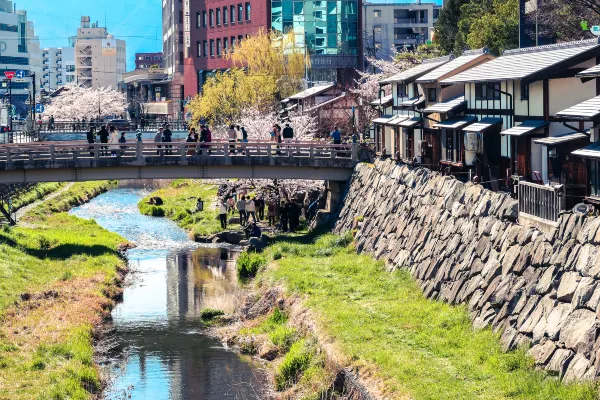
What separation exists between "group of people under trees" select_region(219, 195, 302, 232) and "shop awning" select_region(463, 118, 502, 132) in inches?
581

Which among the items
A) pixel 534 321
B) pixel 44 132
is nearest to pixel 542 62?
pixel 534 321

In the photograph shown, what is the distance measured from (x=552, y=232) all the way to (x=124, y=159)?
2625 cm

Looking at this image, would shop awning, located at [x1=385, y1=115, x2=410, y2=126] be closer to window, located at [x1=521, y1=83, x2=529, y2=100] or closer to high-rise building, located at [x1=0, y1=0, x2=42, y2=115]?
window, located at [x1=521, y1=83, x2=529, y2=100]

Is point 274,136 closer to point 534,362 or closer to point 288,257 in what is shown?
point 288,257

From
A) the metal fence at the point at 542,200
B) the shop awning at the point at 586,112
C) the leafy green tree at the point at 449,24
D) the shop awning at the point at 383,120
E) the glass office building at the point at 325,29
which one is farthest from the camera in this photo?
the glass office building at the point at 325,29

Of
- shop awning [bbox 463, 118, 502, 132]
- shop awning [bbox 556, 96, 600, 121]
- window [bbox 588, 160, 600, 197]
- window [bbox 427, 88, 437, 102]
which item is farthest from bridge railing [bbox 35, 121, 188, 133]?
window [bbox 588, 160, 600, 197]

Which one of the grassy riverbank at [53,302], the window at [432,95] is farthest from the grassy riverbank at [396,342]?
the window at [432,95]

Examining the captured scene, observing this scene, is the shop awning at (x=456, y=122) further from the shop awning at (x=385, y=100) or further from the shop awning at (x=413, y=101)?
the shop awning at (x=385, y=100)

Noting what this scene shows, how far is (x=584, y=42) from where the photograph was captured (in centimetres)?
3050

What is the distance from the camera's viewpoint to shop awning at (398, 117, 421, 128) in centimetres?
4266

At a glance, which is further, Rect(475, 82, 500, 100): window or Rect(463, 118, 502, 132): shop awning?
Rect(475, 82, 500, 100): window

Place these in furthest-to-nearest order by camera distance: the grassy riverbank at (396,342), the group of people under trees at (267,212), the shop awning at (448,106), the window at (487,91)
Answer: the group of people under trees at (267,212) → the shop awning at (448,106) → the window at (487,91) → the grassy riverbank at (396,342)

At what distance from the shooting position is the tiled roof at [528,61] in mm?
29547

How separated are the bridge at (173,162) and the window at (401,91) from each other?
3.27 m
